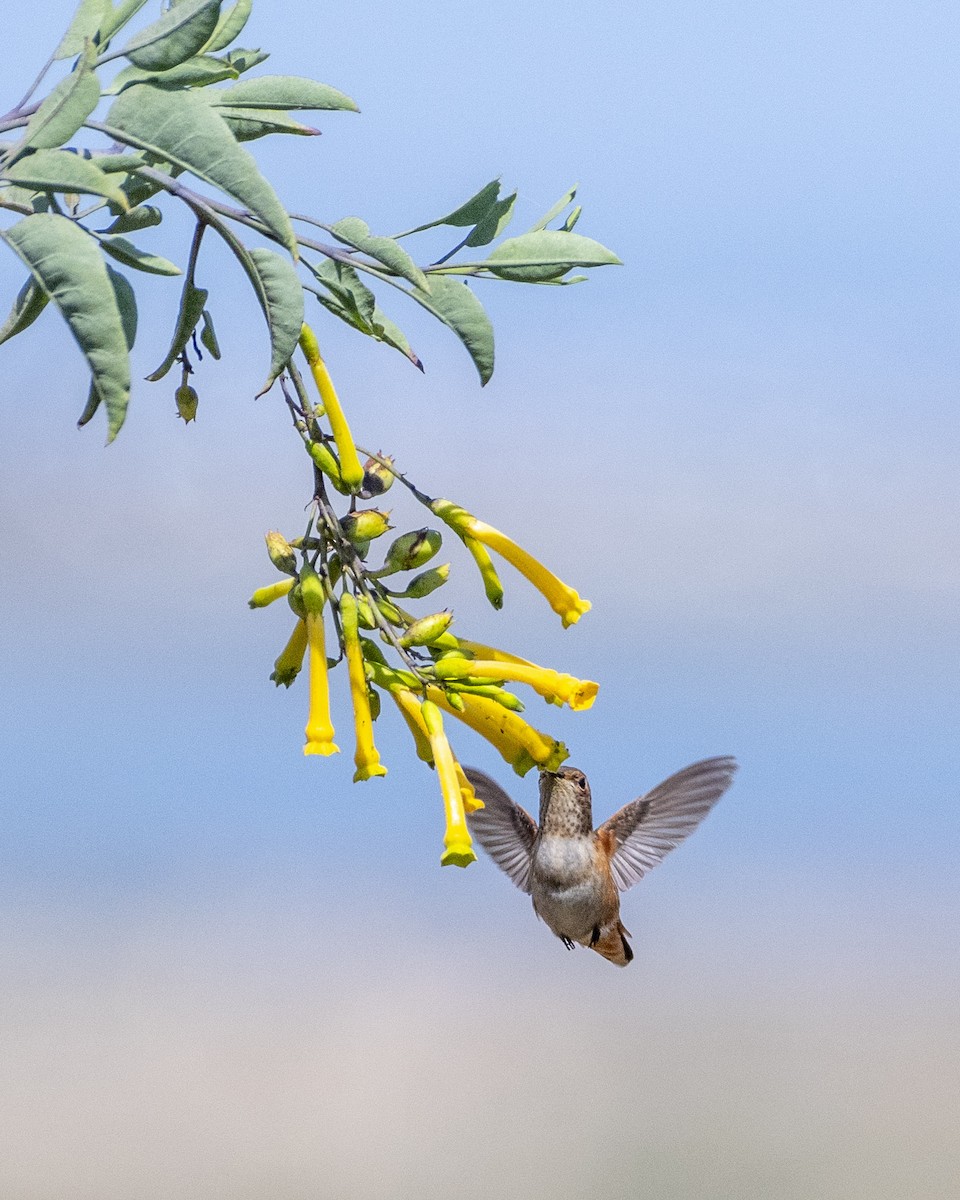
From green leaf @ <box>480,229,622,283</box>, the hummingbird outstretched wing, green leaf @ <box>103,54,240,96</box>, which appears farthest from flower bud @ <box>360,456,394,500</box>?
the hummingbird outstretched wing

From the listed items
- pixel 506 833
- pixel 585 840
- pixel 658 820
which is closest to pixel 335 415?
pixel 585 840

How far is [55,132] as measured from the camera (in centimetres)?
144

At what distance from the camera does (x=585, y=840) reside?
3.84 m

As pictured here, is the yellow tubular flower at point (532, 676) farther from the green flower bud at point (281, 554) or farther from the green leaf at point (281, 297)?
the green leaf at point (281, 297)

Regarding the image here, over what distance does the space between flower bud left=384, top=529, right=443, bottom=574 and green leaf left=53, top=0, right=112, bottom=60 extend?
77 centimetres

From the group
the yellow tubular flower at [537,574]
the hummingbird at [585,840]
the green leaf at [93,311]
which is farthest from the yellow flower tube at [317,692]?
the hummingbird at [585,840]

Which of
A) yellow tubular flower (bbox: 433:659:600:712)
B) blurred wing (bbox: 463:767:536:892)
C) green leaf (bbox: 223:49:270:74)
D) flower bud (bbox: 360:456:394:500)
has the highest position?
green leaf (bbox: 223:49:270:74)

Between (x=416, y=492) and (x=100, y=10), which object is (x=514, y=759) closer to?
(x=416, y=492)

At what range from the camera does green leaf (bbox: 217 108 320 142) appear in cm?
172

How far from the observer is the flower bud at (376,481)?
78.5 inches

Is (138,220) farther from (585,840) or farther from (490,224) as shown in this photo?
(585,840)

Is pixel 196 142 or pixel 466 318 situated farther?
pixel 466 318

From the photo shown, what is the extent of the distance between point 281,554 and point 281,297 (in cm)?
52

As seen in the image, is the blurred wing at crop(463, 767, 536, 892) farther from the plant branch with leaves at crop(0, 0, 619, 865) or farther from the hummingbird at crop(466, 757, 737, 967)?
the plant branch with leaves at crop(0, 0, 619, 865)
